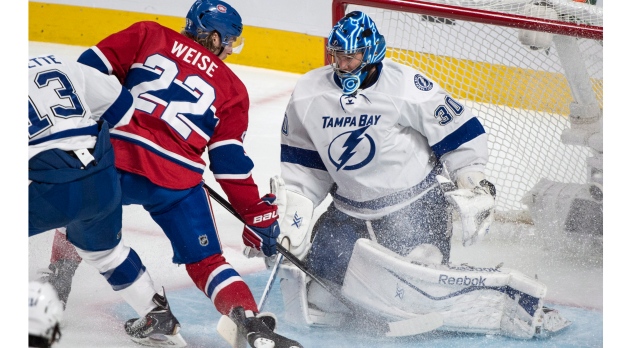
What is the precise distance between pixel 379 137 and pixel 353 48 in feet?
0.92

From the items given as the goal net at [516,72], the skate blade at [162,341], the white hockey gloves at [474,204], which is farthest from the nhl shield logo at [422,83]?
the skate blade at [162,341]

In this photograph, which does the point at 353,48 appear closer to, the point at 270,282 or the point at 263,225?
the point at 263,225

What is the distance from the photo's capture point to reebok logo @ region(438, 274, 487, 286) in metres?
2.67

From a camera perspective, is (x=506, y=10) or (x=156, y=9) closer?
(x=506, y=10)

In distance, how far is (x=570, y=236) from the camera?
10.8ft

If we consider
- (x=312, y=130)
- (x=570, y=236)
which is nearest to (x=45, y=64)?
(x=312, y=130)

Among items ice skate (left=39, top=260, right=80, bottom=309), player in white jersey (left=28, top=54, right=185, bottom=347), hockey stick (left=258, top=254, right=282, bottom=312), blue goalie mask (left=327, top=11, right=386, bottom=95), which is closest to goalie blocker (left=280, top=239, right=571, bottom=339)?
hockey stick (left=258, top=254, right=282, bottom=312)

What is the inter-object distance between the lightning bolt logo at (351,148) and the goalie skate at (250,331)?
0.54m

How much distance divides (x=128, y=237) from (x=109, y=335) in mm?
727

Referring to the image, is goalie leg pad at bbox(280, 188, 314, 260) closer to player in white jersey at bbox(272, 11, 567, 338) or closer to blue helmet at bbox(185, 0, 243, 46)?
player in white jersey at bbox(272, 11, 567, 338)

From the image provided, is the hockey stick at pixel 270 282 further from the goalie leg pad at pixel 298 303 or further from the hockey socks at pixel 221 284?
the hockey socks at pixel 221 284

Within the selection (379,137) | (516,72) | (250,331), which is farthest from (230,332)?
(516,72)

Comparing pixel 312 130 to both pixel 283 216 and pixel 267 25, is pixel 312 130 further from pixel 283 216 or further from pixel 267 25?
pixel 267 25
